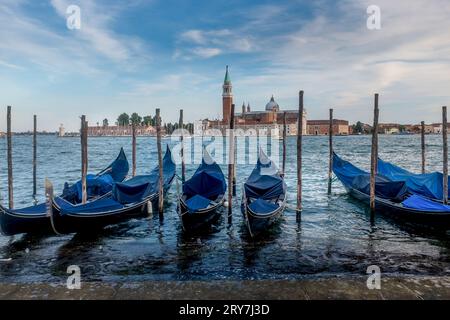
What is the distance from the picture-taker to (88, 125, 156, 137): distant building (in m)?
130

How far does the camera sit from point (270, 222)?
8.86m

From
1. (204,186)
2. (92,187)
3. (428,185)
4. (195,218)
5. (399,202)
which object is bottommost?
(195,218)

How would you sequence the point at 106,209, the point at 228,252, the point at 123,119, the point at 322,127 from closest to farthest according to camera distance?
the point at 228,252 → the point at 106,209 → the point at 322,127 → the point at 123,119

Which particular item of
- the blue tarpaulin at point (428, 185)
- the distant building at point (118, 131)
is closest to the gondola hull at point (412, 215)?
the blue tarpaulin at point (428, 185)

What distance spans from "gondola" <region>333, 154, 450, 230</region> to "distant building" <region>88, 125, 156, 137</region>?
120m

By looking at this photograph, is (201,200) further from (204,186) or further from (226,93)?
(226,93)

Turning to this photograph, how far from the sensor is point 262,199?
32.3 ft

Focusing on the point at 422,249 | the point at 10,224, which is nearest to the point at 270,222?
the point at 422,249

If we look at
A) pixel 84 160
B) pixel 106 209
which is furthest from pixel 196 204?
pixel 84 160

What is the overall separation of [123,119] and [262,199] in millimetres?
142106

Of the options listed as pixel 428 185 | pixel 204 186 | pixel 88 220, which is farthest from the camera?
pixel 204 186

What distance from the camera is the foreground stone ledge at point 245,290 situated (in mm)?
2992

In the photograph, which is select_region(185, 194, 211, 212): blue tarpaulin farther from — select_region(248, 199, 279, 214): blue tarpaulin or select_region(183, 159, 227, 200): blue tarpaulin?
select_region(183, 159, 227, 200): blue tarpaulin
